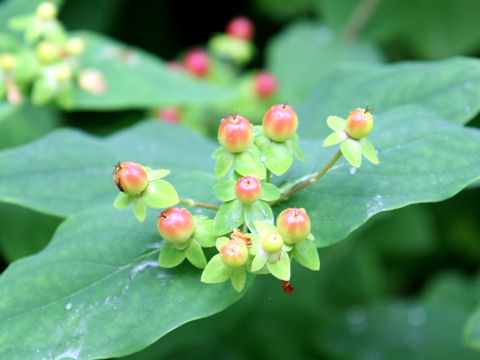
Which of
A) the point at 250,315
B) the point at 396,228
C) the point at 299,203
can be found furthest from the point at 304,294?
the point at 299,203

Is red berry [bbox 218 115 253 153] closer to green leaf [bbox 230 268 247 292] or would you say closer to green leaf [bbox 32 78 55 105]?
green leaf [bbox 230 268 247 292]

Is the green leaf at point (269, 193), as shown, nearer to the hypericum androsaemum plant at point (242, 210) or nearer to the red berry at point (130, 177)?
the hypericum androsaemum plant at point (242, 210)

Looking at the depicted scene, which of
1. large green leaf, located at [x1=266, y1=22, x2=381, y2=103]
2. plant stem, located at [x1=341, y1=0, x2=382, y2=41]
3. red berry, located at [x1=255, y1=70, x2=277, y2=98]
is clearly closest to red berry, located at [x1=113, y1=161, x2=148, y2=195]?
red berry, located at [x1=255, y1=70, x2=277, y2=98]

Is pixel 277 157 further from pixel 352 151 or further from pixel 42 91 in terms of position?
pixel 42 91

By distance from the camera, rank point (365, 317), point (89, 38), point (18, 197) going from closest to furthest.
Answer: point (18, 197)
point (89, 38)
point (365, 317)

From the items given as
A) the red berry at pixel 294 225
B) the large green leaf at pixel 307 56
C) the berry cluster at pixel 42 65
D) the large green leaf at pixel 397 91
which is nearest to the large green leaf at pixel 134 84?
the berry cluster at pixel 42 65

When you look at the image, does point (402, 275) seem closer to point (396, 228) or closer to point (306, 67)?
point (396, 228)
